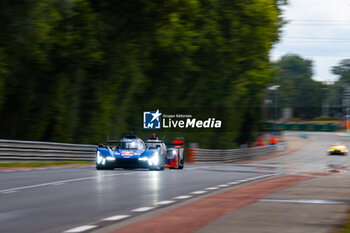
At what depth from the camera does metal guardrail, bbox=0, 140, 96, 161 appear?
2286 centimetres

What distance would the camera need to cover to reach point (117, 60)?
36.6m

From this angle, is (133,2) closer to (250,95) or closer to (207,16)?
(207,16)

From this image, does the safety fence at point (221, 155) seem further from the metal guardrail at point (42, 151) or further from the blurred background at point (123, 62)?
the metal guardrail at point (42, 151)

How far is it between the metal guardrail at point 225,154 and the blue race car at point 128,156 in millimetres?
19889

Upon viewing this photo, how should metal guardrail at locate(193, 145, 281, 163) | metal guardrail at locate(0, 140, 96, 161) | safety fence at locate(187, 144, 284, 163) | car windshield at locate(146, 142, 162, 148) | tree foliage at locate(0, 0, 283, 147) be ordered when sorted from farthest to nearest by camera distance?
metal guardrail at locate(193, 145, 281, 163) < safety fence at locate(187, 144, 284, 163) < tree foliage at locate(0, 0, 283, 147) < metal guardrail at locate(0, 140, 96, 161) < car windshield at locate(146, 142, 162, 148)

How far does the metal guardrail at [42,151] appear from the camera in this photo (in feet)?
75.0

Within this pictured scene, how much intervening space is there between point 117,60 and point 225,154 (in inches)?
542

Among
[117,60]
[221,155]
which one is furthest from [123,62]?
[221,155]

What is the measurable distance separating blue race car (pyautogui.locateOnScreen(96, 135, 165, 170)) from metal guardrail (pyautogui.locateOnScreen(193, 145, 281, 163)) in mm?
19889

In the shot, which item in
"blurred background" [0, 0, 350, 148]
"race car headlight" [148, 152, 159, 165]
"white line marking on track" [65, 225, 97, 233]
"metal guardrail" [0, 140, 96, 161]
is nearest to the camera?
"white line marking on track" [65, 225, 97, 233]

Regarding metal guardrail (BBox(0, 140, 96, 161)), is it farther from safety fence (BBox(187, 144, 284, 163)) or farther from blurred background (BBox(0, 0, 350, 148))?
safety fence (BBox(187, 144, 284, 163))

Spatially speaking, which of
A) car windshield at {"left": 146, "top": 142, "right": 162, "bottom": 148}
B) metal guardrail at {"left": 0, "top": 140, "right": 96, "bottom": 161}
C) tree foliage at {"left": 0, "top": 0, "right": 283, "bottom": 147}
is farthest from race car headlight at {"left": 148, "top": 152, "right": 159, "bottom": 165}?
tree foliage at {"left": 0, "top": 0, "right": 283, "bottom": 147}

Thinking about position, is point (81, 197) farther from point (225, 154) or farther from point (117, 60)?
point (225, 154)

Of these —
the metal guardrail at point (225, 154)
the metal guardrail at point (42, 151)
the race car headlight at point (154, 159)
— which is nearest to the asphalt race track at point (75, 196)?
the race car headlight at point (154, 159)
